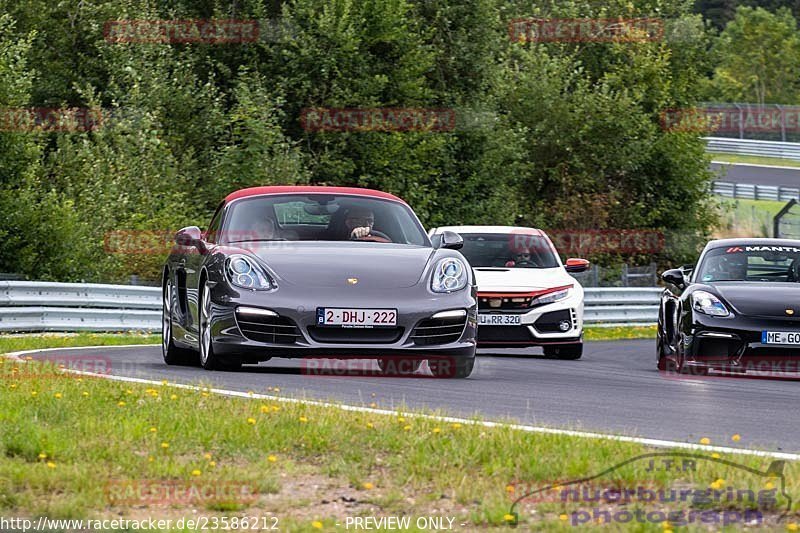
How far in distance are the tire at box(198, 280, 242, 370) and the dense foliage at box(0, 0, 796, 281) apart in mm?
15671

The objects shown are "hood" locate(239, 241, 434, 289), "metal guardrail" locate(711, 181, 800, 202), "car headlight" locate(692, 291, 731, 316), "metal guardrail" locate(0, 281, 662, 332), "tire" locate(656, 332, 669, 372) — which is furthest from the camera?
"metal guardrail" locate(711, 181, 800, 202)

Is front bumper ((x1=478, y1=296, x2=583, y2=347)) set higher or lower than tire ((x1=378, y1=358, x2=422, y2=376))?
lower

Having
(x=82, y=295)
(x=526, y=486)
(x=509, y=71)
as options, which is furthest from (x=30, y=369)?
(x=509, y=71)

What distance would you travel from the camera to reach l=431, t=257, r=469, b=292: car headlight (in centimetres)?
1062

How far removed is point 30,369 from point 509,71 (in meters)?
32.8

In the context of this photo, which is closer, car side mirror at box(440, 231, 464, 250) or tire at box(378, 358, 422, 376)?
car side mirror at box(440, 231, 464, 250)

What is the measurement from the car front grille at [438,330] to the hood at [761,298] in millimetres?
3573

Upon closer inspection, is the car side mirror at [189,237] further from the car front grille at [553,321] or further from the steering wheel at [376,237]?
the car front grille at [553,321]

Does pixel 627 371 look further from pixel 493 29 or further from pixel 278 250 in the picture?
pixel 493 29

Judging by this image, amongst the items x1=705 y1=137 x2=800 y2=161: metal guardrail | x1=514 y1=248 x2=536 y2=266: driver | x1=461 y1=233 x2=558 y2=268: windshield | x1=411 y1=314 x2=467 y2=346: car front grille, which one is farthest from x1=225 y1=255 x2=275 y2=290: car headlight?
x1=705 y1=137 x2=800 y2=161: metal guardrail

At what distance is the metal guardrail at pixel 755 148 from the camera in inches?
2692

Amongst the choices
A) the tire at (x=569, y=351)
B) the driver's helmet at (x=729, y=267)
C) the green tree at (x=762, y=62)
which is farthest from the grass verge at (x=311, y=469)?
the green tree at (x=762, y=62)

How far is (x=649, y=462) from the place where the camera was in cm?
619

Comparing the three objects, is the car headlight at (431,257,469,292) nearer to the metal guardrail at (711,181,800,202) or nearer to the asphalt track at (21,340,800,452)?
the asphalt track at (21,340,800,452)
